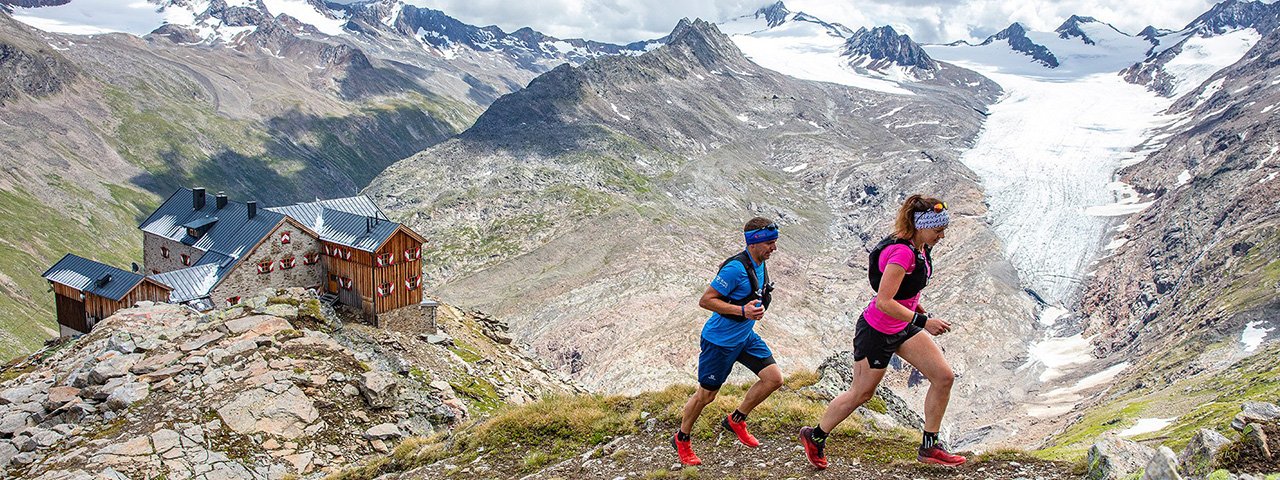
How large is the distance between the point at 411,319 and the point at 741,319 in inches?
1134

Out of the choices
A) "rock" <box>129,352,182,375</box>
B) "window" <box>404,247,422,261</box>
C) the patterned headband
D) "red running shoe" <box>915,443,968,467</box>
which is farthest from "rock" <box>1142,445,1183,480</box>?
"window" <box>404,247,422,261</box>

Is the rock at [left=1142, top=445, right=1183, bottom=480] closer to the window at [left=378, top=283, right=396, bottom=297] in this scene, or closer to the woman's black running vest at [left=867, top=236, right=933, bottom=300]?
the woman's black running vest at [left=867, top=236, right=933, bottom=300]

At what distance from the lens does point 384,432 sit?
21.2 m

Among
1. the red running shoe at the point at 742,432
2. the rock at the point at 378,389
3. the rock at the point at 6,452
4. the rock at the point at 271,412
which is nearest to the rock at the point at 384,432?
the rock at the point at 378,389

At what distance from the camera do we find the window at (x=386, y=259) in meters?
35.1

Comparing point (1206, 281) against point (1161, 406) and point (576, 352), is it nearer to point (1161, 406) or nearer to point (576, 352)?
point (1161, 406)

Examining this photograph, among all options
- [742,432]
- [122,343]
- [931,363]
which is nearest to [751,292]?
[931,363]

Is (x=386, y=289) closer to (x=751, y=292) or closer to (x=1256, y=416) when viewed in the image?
(x=751, y=292)

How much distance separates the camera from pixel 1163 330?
69188 mm

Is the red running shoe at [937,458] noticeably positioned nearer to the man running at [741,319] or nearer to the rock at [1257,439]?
the man running at [741,319]

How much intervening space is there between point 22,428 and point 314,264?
17700mm

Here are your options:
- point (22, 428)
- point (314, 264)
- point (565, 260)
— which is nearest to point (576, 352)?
point (565, 260)

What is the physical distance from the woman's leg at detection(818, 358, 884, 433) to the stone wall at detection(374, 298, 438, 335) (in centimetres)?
2896

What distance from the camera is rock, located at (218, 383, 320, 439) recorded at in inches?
789
